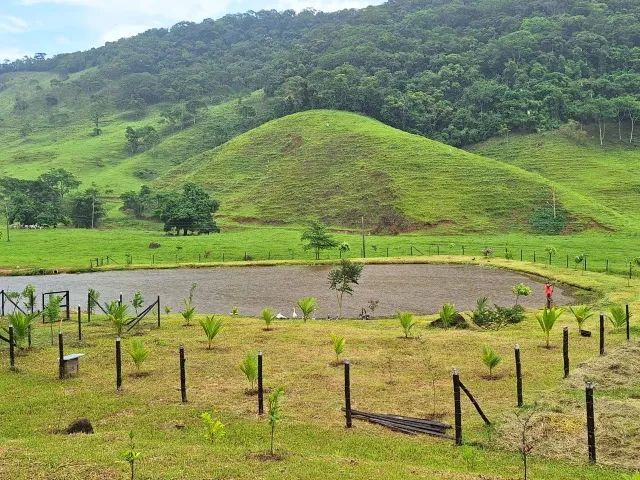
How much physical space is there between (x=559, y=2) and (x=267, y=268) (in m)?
159

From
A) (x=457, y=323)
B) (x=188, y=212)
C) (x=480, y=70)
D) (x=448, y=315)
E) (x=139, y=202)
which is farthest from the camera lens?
(x=480, y=70)

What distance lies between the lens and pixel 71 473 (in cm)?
918

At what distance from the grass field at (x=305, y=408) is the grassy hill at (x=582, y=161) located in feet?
237

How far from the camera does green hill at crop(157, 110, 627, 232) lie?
264ft

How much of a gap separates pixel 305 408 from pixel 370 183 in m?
81.5

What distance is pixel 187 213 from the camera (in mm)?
79500

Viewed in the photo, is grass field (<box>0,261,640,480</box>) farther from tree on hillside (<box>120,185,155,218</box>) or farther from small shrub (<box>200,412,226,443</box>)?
tree on hillside (<box>120,185,155,218</box>)

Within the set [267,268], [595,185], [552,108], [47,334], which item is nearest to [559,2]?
[552,108]

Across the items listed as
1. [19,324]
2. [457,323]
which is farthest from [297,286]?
[19,324]

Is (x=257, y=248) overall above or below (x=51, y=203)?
below

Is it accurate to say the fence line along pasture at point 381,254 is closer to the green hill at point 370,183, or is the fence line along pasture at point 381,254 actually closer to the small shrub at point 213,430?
the green hill at point 370,183

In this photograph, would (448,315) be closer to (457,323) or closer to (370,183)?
(457,323)

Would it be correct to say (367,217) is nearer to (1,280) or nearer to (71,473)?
(1,280)

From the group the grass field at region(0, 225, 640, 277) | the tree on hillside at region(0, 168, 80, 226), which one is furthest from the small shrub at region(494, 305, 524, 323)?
the tree on hillside at region(0, 168, 80, 226)
